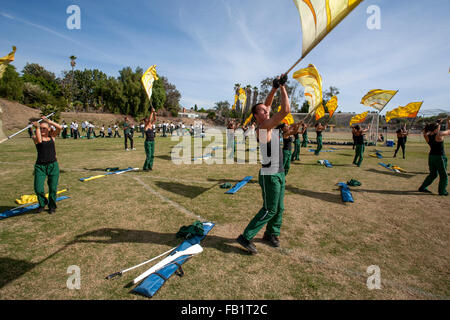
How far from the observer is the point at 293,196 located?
22.5 feet

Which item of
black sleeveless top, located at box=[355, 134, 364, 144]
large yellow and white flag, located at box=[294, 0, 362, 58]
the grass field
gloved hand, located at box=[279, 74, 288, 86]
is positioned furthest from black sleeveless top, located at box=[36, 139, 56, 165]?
black sleeveless top, located at box=[355, 134, 364, 144]

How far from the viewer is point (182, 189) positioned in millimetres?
7352

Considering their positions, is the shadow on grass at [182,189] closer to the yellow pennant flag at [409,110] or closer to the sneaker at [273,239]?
the sneaker at [273,239]

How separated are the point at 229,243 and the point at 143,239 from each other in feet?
5.65

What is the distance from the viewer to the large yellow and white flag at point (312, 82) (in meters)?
8.80

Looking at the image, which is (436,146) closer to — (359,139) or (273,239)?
(359,139)

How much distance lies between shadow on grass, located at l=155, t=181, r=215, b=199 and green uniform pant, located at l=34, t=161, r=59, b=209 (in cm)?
309

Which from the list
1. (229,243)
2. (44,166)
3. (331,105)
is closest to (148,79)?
(44,166)

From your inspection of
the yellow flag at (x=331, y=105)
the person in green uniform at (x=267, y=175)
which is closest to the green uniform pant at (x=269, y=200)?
the person in green uniform at (x=267, y=175)

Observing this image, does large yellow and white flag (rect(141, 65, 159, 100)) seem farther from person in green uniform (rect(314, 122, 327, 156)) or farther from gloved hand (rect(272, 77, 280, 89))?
person in green uniform (rect(314, 122, 327, 156))
